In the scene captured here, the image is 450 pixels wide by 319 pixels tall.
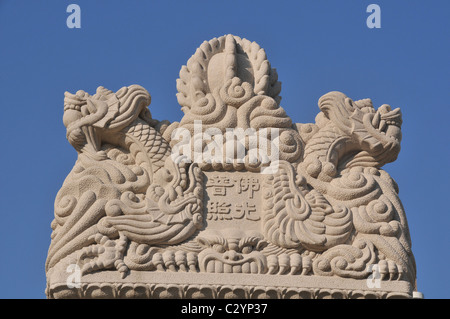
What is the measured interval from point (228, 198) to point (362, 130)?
4.85ft

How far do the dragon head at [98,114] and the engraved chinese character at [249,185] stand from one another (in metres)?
1.16

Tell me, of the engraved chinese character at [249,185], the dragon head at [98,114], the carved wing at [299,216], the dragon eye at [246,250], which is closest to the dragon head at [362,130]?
the carved wing at [299,216]

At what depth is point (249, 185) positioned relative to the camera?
991 centimetres

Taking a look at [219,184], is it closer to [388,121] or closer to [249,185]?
[249,185]

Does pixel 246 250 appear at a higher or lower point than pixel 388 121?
lower

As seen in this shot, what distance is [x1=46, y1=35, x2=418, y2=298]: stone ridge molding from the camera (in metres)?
9.34

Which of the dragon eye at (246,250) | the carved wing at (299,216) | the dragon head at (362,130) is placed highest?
the dragon head at (362,130)

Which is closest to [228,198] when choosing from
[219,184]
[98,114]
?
[219,184]

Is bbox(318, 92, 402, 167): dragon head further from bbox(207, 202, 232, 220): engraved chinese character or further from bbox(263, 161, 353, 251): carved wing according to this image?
bbox(207, 202, 232, 220): engraved chinese character

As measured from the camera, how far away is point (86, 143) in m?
10.1

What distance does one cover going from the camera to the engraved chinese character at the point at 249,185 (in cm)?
988

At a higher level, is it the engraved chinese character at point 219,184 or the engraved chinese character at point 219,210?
the engraved chinese character at point 219,184

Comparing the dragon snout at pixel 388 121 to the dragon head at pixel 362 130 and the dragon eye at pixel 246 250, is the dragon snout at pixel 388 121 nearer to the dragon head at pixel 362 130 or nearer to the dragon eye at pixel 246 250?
the dragon head at pixel 362 130
